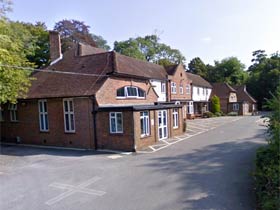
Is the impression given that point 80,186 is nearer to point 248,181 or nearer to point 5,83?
point 248,181

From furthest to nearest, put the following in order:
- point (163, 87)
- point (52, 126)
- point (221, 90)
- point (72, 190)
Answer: point (221, 90)
point (163, 87)
point (52, 126)
point (72, 190)

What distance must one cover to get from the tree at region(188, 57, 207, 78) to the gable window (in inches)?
2248

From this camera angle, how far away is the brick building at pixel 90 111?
15.2m

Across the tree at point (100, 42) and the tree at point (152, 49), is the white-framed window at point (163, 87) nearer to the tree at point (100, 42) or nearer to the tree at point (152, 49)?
the tree at point (152, 49)

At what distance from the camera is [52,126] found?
1759 centimetres

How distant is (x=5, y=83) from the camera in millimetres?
14383

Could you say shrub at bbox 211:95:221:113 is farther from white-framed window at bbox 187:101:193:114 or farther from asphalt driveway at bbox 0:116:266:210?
asphalt driveway at bbox 0:116:266:210

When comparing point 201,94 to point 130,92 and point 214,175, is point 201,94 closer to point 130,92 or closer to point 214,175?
point 130,92

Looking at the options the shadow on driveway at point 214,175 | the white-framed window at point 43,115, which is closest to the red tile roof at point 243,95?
the shadow on driveway at point 214,175

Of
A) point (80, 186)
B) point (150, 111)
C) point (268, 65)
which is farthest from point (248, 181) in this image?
point (268, 65)

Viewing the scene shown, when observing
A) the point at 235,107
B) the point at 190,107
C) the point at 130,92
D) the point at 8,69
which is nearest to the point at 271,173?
the point at 8,69

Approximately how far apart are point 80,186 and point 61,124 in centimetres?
920

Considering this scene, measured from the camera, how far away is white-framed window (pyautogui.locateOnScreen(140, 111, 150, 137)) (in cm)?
1564

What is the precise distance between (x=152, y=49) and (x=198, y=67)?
57.6ft
